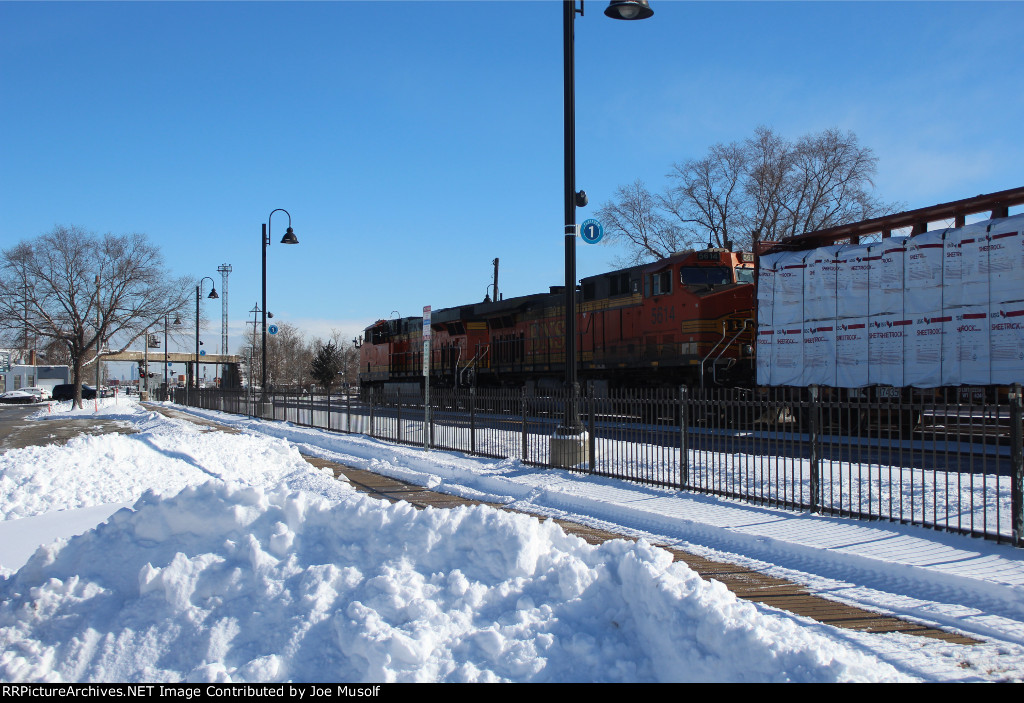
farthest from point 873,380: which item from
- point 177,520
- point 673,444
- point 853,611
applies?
point 177,520

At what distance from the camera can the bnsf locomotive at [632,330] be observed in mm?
18922

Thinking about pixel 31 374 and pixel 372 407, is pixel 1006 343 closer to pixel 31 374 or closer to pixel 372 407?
pixel 372 407

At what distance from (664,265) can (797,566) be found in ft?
47.8

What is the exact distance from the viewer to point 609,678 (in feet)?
12.7

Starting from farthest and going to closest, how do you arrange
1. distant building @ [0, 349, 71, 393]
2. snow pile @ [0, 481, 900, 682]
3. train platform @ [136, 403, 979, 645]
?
distant building @ [0, 349, 71, 393], train platform @ [136, 403, 979, 645], snow pile @ [0, 481, 900, 682]

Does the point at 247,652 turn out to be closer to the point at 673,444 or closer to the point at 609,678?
the point at 609,678

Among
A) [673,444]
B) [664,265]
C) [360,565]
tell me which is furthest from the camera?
[664,265]

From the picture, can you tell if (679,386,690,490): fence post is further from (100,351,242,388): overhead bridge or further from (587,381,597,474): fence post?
(100,351,242,388): overhead bridge

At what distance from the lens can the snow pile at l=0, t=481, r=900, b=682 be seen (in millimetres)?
3951

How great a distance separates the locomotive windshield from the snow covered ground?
13.2m

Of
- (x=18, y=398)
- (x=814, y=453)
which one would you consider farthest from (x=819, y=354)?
(x=18, y=398)

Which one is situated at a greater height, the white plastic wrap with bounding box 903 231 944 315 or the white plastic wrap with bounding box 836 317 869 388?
the white plastic wrap with bounding box 903 231 944 315

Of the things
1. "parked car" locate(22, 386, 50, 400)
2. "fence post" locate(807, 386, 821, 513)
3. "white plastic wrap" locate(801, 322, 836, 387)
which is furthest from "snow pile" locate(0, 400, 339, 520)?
"parked car" locate(22, 386, 50, 400)

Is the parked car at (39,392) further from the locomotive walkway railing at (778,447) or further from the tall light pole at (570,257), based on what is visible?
the tall light pole at (570,257)
